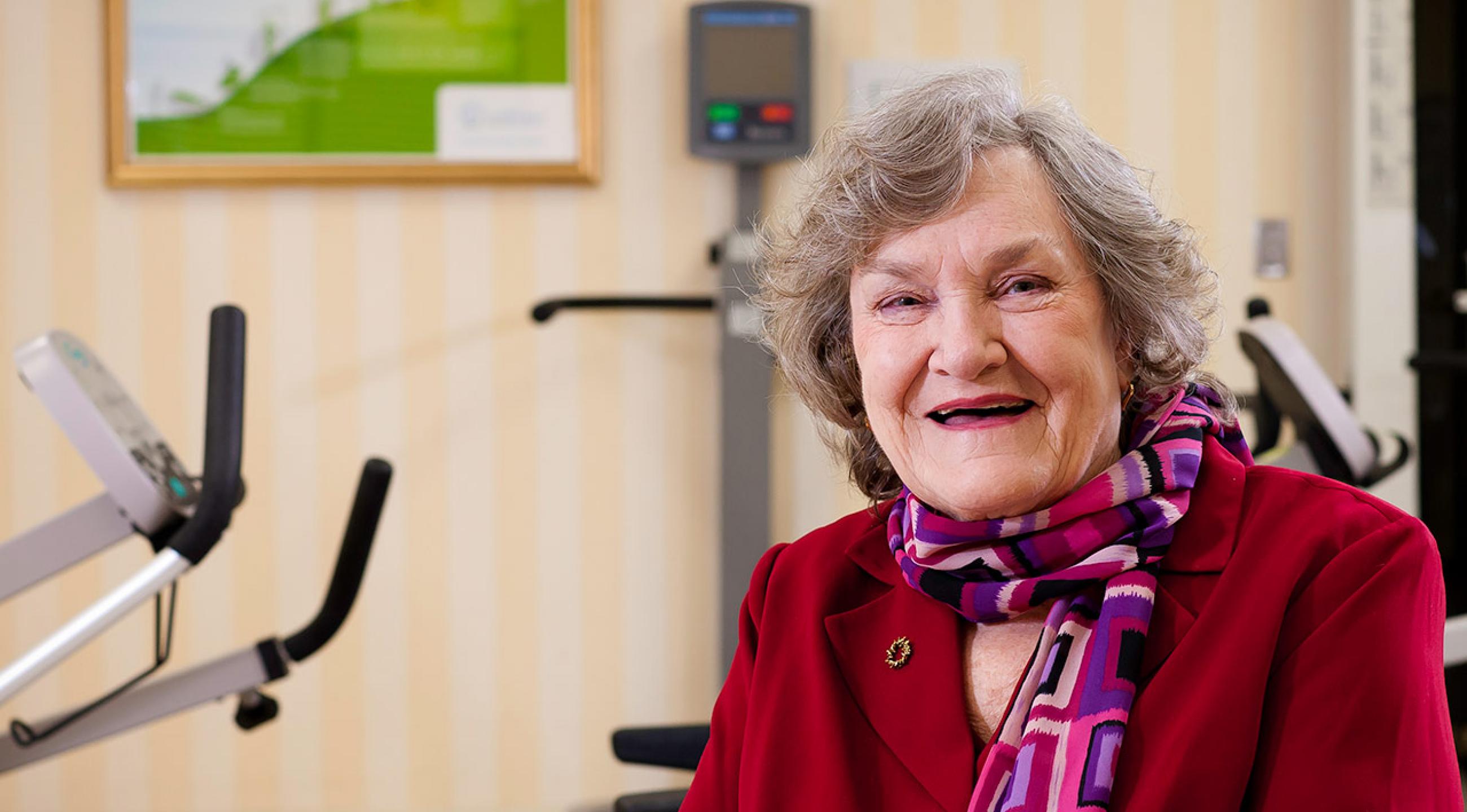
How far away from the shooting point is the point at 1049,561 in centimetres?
102

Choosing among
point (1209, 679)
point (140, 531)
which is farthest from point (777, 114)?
point (1209, 679)

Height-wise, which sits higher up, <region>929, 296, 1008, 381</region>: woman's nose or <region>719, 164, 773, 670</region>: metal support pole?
<region>929, 296, 1008, 381</region>: woman's nose

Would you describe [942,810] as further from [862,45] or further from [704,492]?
[862,45]

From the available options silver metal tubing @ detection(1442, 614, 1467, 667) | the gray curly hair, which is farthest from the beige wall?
the gray curly hair

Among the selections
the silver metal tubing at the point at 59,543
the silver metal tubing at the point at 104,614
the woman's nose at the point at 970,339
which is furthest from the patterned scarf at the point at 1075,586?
the silver metal tubing at the point at 59,543

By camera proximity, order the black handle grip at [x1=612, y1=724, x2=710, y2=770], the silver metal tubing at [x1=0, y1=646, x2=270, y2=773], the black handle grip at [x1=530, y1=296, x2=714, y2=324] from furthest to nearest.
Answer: the black handle grip at [x1=530, y1=296, x2=714, y2=324]
the silver metal tubing at [x1=0, y1=646, x2=270, y2=773]
the black handle grip at [x1=612, y1=724, x2=710, y2=770]

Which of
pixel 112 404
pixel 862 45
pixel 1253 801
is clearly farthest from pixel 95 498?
pixel 862 45

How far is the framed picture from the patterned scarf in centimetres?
195

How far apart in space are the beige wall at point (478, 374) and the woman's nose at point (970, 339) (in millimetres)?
1810

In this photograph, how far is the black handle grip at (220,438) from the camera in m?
1.68

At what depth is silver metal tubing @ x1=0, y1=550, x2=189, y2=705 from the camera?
1.71 meters

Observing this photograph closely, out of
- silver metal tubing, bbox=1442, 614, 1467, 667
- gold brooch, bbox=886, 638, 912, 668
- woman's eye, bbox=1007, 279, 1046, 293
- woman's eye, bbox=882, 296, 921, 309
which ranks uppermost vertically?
woman's eye, bbox=1007, 279, 1046, 293

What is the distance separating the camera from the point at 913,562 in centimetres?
108

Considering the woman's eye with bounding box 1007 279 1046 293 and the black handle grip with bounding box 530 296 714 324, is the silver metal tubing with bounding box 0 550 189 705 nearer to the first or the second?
the black handle grip with bounding box 530 296 714 324
